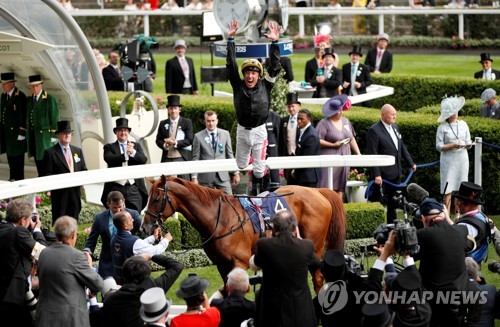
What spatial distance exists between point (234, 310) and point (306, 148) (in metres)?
6.12

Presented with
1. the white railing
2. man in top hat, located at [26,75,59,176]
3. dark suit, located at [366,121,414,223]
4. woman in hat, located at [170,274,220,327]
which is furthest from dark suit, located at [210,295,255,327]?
the white railing

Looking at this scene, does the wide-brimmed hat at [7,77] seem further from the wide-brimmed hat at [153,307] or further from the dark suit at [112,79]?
the wide-brimmed hat at [153,307]

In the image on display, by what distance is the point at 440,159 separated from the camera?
1571 centimetres

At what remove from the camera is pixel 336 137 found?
15.2 metres

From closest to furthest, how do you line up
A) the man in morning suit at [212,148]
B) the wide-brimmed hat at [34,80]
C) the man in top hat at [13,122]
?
the man in morning suit at [212,148] < the wide-brimmed hat at [34,80] < the man in top hat at [13,122]

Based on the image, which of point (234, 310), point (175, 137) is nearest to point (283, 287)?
point (234, 310)

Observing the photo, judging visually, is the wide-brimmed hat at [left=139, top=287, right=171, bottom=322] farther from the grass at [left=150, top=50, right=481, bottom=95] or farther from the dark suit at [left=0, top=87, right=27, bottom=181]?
the grass at [left=150, top=50, right=481, bottom=95]

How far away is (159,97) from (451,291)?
11.9 meters

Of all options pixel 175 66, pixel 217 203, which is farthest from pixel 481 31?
pixel 217 203

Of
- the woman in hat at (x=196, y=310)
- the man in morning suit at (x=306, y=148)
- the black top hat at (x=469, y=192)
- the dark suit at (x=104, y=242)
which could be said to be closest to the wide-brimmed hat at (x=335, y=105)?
the man in morning suit at (x=306, y=148)

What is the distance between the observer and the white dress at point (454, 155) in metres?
15.5

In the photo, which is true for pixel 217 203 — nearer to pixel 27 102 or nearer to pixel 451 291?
pixel 451 291

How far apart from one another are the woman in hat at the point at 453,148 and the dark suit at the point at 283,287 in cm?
668

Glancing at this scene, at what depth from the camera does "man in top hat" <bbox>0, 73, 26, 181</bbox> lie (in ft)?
56.3
